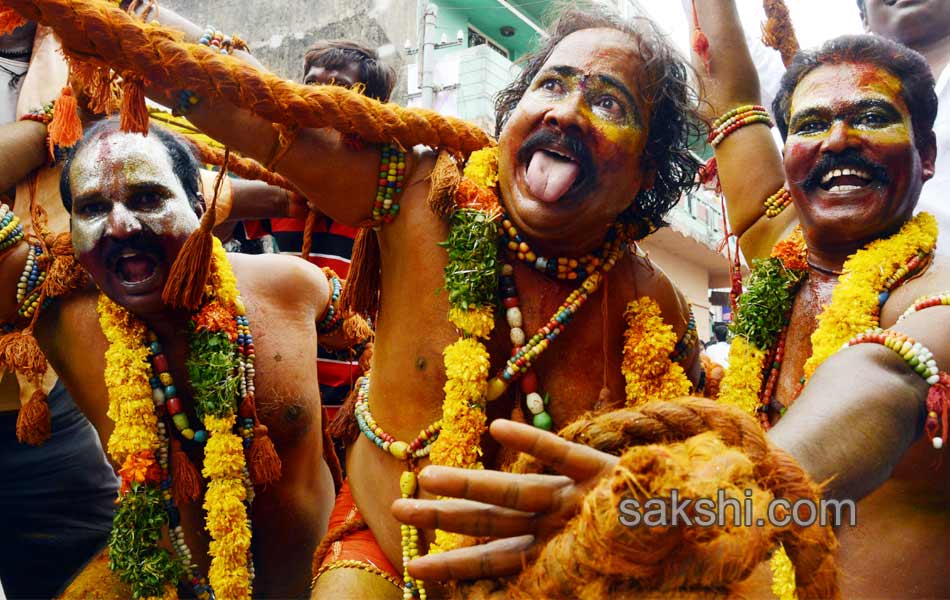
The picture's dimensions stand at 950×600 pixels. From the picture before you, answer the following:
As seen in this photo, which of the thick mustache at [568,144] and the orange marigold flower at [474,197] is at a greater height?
the thick mustache at [568,144]

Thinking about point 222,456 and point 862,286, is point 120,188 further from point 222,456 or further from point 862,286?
point 862,286

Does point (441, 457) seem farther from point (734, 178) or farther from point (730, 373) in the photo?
point (734, 178)

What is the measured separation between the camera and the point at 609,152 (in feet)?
7.90

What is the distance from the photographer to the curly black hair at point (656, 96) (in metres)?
2.53

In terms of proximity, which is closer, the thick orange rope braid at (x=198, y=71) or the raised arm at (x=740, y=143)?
the thick orange rope braid at (x=198, y=71)

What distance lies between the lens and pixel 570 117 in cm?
237

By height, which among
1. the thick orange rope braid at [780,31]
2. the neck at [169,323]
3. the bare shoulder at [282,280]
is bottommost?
the neck at [169,323]

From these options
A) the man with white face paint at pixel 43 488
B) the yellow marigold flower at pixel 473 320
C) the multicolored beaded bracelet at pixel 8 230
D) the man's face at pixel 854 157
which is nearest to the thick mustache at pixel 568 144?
the yellow marigold flower at pixel 473 320

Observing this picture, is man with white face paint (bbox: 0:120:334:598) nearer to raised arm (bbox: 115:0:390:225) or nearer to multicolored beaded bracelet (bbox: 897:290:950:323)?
raised arm (bbox: 115:0:390:225)

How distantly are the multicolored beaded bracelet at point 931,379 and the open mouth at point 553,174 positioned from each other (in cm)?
90

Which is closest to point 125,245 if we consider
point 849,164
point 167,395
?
point 167,395

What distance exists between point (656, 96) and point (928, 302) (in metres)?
0.95

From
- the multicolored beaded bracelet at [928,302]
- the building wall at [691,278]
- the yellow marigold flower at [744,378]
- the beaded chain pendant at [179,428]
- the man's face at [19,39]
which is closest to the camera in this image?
the multicolored beaded bracelet at [928,302]

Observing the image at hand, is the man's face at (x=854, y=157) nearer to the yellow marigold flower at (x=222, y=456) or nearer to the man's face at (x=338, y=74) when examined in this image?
the yellow marigold flower at (x=222, y=456)
